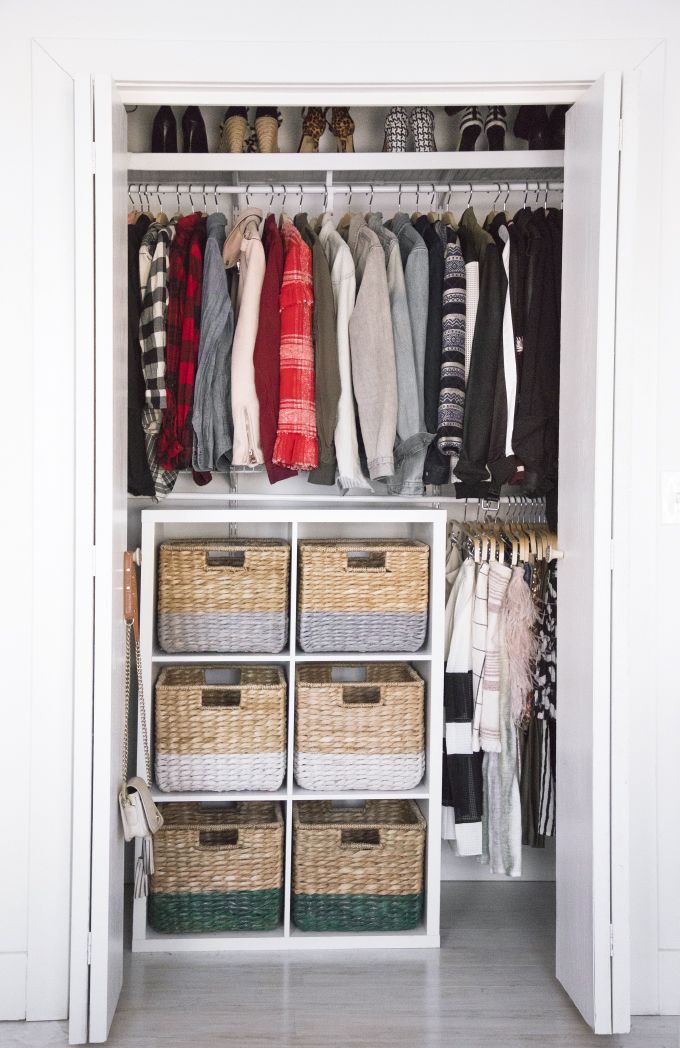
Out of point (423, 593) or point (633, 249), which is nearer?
point (633, 249)

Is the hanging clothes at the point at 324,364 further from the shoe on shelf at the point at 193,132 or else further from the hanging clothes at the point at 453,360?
the shoe on shelf at the point at 193,132

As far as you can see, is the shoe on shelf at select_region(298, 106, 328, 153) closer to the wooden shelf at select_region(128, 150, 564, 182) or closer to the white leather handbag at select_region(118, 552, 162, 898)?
the wooden shelf at select_region(128, 150, 564, 182)

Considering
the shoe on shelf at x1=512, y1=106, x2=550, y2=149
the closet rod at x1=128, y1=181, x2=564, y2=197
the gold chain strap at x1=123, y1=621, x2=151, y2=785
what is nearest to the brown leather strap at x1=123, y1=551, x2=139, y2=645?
the gold chain strap at x1=123, y1=621, x2=151, y2=785

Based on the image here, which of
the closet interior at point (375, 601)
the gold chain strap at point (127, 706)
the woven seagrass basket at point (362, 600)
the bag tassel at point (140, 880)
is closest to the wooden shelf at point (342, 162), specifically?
the closet interior at point (375, 601)

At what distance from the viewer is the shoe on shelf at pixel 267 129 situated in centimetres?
274

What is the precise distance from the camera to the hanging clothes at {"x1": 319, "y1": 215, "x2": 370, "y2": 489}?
2514mm

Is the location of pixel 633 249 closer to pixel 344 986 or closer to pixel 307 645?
pixel 307 645

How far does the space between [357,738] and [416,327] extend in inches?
47.0

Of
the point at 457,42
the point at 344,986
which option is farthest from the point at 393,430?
the point at 344,986

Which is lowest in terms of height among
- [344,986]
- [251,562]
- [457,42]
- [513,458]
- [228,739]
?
[344,986]

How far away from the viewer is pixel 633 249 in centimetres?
201

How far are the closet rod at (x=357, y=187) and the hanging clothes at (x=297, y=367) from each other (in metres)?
0.32

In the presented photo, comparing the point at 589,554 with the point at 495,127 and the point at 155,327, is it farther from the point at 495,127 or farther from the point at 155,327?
the point at 495,127

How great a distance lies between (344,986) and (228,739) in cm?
→ 70
